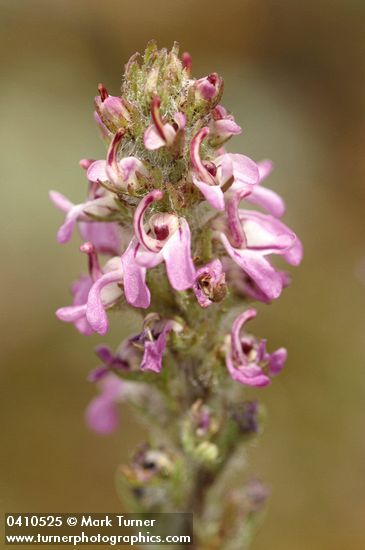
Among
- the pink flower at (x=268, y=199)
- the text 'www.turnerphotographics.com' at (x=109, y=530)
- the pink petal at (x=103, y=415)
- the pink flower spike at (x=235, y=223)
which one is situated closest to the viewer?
the pink flower spike at (x=235, y=223)

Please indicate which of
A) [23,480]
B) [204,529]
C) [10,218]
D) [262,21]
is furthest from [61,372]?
[262,21]

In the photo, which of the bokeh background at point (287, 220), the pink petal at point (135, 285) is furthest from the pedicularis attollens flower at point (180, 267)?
the bokeh background at point (287, 220)

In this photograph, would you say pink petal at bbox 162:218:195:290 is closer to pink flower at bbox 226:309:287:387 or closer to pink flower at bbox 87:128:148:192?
pink flower at bbox 87:128:148:192

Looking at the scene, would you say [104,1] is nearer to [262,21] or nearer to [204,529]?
[262,21]

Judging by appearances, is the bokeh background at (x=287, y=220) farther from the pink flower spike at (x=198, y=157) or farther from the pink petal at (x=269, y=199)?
the pink flower spike at (x=198, y=157)

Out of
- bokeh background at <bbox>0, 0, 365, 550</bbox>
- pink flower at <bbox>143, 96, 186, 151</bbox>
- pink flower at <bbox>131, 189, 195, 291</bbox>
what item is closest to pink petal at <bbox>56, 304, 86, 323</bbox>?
pink flower at <bbox>131, 189, 195, 291</bbox>

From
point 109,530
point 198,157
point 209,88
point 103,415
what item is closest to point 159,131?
point 198,157

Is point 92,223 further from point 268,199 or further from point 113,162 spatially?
point 268,199

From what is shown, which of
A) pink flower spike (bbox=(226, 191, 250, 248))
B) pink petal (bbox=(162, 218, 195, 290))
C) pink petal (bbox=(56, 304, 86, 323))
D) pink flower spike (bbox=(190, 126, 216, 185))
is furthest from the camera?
pink petal (bbox=(56, 304, 86, 323))
